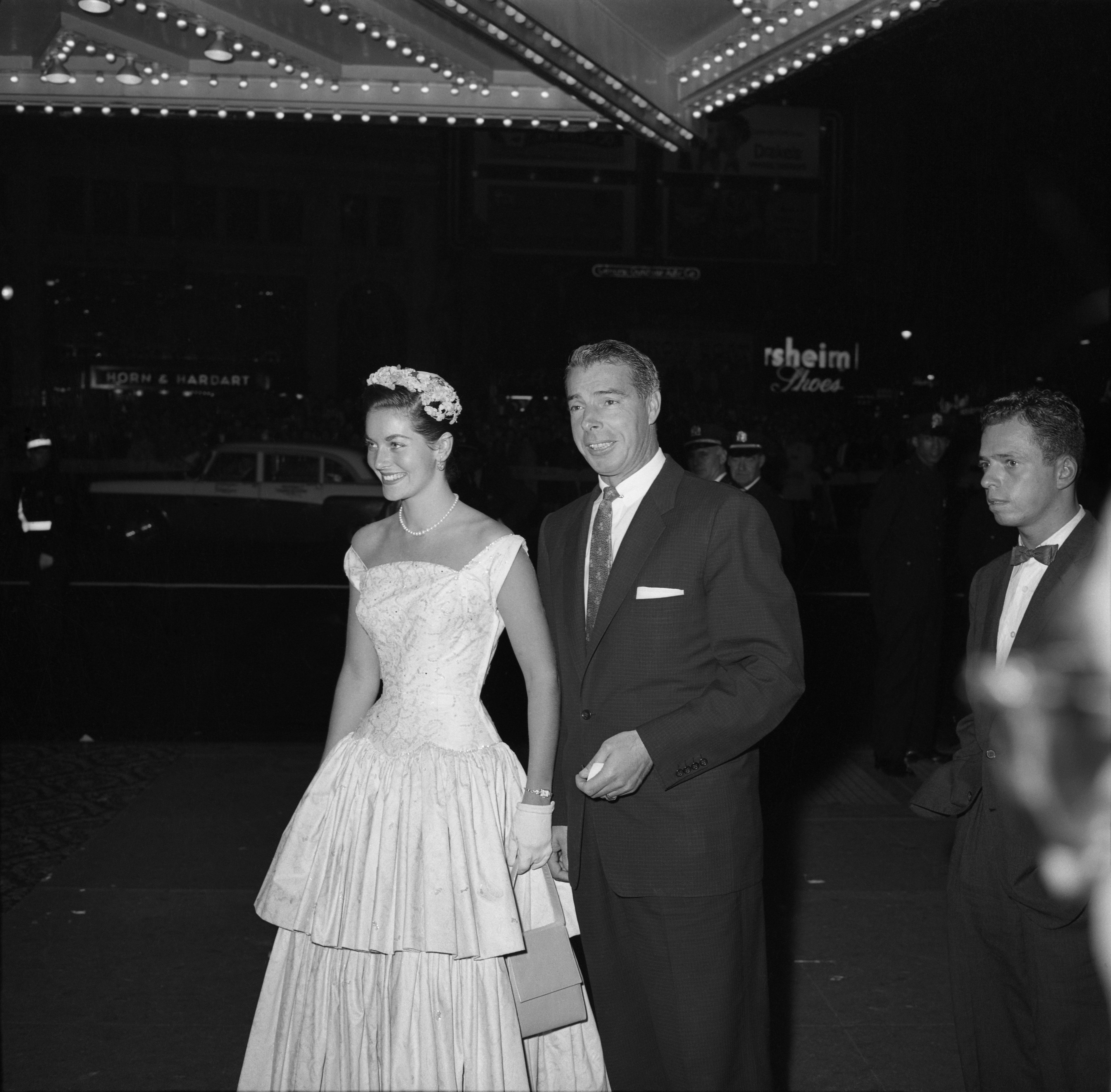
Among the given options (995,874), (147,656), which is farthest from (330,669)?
(995,874)

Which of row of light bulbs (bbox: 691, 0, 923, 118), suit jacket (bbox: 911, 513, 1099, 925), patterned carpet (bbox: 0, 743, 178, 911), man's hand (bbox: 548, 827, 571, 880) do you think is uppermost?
row of light bulbs (bbox: 691, 0, 923, 118)

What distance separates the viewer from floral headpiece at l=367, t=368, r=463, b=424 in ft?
10.8

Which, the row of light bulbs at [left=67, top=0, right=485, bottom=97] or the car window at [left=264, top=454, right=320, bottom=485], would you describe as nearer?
the row of light bulbs at [left=67, top=0, right=485, bottom=97]

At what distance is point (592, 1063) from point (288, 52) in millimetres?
4786

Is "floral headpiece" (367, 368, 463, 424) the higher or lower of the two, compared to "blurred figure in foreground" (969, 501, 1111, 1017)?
higher

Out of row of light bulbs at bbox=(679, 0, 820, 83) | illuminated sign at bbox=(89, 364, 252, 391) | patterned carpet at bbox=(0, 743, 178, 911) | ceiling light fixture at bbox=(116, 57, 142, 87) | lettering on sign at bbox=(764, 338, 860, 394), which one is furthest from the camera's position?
lettering on sign at bbox=(764, 338, 860, 394)

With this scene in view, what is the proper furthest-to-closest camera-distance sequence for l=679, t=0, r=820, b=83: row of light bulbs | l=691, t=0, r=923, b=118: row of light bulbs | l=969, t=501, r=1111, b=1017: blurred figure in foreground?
l=679, t=0, r=820, b=83: row of light bulbs
l=691, t=0, r=923, b=118: row of light bulbs
l=969, t=501, r=1111, b=1017: blurred figure in foreground

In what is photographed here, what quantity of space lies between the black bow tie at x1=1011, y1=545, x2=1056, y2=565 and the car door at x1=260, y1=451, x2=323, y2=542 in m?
15.5

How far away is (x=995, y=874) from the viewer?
2.96m

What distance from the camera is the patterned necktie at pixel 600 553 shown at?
3.10 meters

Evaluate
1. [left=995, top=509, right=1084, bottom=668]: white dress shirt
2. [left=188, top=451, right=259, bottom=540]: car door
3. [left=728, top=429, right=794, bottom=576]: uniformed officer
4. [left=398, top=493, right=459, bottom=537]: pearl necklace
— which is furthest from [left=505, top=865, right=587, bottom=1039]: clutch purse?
[left=188, top=451, right=259, bottom=540]: car door

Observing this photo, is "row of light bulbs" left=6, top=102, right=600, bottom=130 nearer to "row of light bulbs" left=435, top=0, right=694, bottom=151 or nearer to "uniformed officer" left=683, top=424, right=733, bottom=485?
"row of light bulbs" left=435, top=0, right=694, bottom=151

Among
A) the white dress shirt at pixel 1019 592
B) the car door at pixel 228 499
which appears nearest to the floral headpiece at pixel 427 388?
the white dress shirt at pixel 1019 592

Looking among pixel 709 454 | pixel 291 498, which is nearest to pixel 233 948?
pixel 709 454
